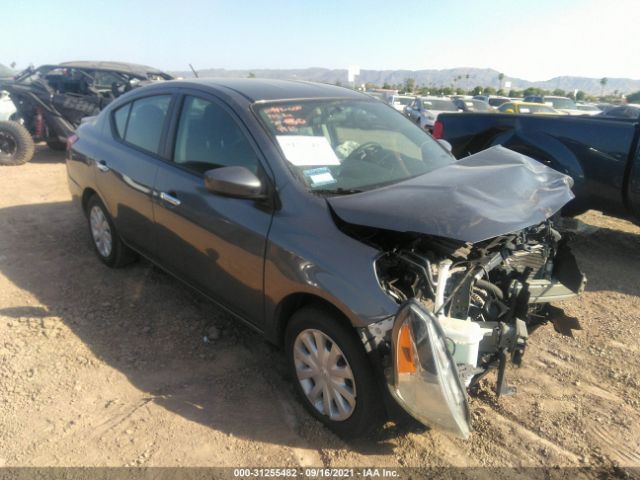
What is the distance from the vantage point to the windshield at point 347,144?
2789mm

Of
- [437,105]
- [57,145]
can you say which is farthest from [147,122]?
[437,105]

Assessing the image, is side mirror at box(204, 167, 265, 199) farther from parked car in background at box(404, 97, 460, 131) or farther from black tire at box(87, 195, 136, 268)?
parked car in background at box(404, 97, 460, 131)

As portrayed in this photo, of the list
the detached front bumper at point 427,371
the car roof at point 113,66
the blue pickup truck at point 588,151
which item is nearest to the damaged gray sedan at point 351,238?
the detached front bumper at point 427,371

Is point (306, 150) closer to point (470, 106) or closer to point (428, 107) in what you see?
point (428, 107)

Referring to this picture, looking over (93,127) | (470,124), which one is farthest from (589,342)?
(93,127)

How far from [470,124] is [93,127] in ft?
14.2

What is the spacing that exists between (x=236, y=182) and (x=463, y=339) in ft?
4.55

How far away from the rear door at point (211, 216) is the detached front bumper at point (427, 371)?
957 mm

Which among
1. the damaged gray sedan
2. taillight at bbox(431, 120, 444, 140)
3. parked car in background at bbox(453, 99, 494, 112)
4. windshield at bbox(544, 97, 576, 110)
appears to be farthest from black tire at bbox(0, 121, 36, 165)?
windshield at bbox(544, 97, 576, 110)

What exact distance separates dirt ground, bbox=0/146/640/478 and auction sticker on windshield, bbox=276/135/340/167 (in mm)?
1350

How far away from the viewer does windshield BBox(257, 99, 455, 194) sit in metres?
2.79

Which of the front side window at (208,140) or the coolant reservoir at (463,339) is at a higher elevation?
the front side window at (208,140)

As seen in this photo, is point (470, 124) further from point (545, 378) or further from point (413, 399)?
point (413, 399)

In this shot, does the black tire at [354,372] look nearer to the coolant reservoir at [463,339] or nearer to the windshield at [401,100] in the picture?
the coolant reservoir at [463,339]
